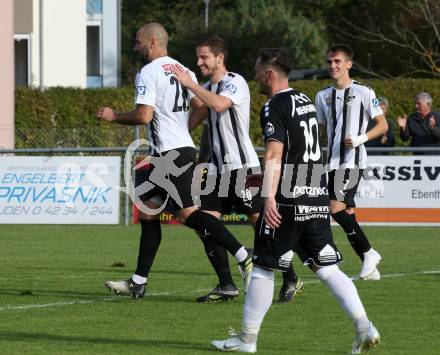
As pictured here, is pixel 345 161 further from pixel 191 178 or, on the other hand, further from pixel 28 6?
pixel 28 6

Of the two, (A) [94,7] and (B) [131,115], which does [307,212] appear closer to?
(B) [131,115]

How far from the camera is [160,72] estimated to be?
34.0ft

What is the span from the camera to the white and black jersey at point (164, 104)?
10.3 m

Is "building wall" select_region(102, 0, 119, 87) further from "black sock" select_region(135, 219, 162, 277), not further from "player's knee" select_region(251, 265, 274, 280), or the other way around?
"player's knee" select_region(251, 265, 274, 280)

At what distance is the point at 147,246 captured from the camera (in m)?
10.6


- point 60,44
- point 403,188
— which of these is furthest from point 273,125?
point 60,44

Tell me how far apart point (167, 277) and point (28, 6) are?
28.2 metres

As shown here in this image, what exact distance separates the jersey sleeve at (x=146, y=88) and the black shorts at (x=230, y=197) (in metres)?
0.87

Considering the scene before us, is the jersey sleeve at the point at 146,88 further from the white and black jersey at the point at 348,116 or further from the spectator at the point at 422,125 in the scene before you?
the spectator at the point at 422,125

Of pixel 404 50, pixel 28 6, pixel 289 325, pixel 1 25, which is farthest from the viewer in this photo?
pixel 404 50

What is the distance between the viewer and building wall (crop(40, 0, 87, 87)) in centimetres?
4338

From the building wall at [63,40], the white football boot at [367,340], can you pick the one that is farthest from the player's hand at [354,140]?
the building wall at [63,40]

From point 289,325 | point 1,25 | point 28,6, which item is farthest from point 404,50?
point 289,325

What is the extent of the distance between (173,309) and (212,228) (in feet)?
2.64
